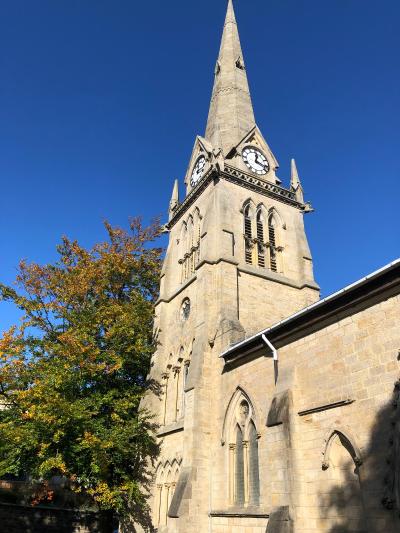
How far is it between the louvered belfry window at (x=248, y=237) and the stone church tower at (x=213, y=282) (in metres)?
0.06

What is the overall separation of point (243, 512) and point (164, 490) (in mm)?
5530

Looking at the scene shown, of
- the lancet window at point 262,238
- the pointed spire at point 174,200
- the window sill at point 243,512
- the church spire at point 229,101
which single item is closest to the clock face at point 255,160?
the church spire at point 229,101

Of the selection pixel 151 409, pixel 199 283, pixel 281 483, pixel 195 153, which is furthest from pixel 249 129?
pixel 281 483

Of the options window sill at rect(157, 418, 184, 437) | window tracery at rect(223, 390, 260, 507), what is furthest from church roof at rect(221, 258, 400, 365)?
window sill at rect(157, 418, 184, 437)

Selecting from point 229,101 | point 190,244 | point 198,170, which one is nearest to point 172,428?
point 190,244

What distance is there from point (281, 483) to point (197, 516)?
4.33 metres

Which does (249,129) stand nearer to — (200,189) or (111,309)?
(200,189)

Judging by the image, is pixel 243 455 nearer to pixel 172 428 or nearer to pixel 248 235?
pixel 172 428

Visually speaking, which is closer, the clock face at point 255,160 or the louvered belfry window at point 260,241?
the louvered belfry window at point 260,241

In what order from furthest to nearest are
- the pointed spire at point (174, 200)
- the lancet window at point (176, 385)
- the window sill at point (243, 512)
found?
the pointed spire at point (174, 200) → the lancet window at point (176, 385) → the window sill at point (243, 512)

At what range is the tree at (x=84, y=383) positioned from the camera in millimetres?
15969

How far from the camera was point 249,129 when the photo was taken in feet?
92.0

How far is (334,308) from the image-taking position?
11.5 m

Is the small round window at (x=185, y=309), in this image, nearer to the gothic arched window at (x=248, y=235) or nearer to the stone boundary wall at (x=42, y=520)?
the gothic arched window at (x=248, y=235)
